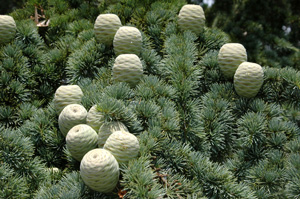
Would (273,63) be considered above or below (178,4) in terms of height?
below

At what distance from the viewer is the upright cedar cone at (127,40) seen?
1319 mm

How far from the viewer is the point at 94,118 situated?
106cm

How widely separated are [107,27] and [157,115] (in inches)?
19.6

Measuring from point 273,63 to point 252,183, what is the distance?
1.66 metres

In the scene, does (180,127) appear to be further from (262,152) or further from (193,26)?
(193,26)

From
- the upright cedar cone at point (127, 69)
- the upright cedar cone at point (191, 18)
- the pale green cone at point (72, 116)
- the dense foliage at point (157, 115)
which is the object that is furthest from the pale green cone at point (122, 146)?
the upright cedar cone at point (191, 18)

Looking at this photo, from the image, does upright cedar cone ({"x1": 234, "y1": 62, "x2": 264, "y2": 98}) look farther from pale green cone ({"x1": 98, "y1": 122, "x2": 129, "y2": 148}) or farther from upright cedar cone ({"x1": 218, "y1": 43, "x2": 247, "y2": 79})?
pale green cone ({"x1": 98, "y1": 122, "x2": 129, "y2": 148})

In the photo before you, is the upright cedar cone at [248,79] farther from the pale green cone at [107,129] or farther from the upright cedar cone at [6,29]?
the upright cedar cone at [6,29]

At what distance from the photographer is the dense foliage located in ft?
3.23

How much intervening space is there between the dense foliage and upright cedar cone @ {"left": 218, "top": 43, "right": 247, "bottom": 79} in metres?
0.04

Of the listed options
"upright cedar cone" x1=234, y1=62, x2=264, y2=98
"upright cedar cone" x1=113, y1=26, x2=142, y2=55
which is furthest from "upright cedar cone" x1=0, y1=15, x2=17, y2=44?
"upright cedar cone" x1=234, y1=62, x2=264, y2=98

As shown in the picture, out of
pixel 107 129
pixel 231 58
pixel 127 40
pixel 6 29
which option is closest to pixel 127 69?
pixel 127 40

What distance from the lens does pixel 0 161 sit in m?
1.01

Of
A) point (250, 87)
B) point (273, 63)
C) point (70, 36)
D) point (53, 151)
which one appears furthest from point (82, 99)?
point (273, 63)
